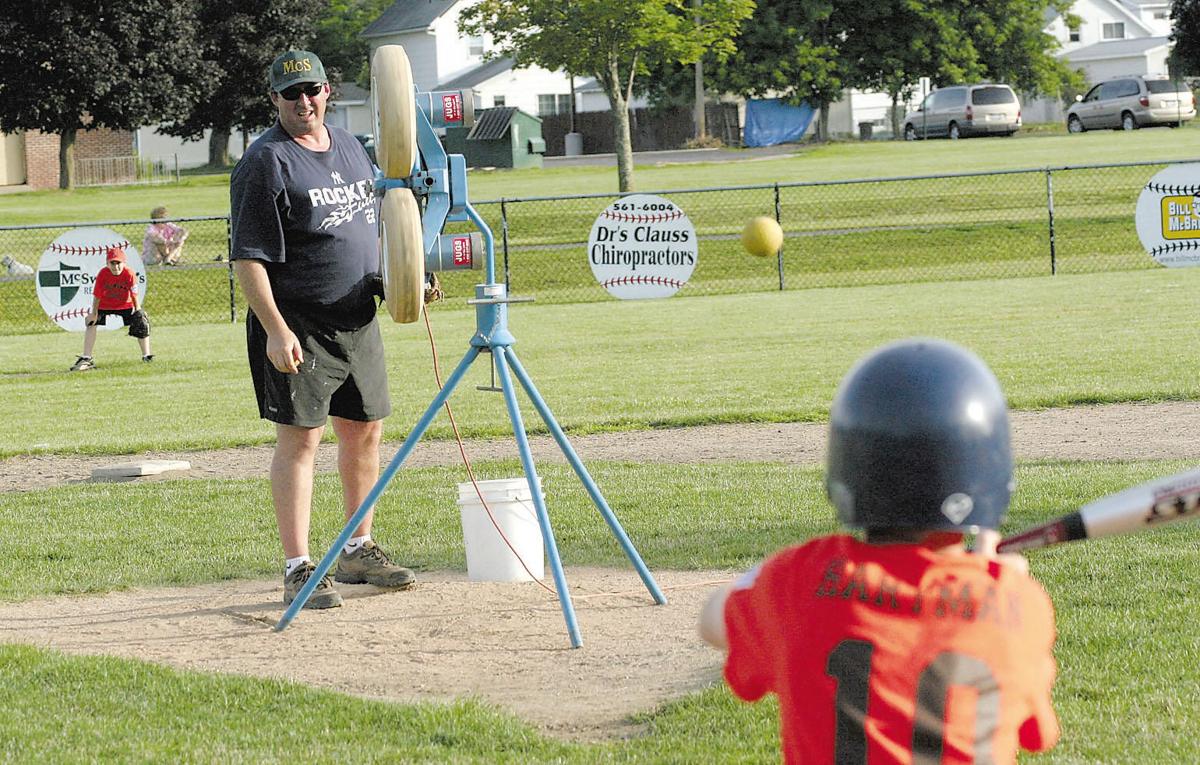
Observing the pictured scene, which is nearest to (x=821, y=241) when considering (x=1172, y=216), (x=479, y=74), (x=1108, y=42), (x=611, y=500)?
Result: (x=1172, y=216)

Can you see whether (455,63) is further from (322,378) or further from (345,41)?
(322,378)

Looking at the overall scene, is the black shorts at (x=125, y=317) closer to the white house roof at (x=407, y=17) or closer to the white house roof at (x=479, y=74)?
the white house roof at (x=479, y=74)

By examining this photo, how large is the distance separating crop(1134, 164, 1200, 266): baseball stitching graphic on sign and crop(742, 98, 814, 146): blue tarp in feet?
115

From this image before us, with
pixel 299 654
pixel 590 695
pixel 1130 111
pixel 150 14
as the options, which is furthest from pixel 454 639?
pixel 1130 111

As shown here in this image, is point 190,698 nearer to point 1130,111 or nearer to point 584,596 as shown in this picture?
point 584,596

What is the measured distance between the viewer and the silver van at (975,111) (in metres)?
47.8

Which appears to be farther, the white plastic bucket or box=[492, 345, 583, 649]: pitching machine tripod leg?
the white plastic bucket

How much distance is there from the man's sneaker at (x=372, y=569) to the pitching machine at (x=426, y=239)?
2.07 ft

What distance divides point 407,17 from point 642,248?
54.3 m

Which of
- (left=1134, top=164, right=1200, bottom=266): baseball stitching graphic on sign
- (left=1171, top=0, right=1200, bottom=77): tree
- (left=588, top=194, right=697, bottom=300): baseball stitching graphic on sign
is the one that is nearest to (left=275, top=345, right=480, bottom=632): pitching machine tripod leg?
(left=588, top=194, right=697, bottom=300): baseball stitching graphic on sign

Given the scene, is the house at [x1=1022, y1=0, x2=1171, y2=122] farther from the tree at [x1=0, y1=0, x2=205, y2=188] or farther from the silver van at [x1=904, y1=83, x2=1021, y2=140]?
the tree at [x1=0, y1=0, x2=205, y2=188]

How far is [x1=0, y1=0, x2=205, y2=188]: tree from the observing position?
41.4m

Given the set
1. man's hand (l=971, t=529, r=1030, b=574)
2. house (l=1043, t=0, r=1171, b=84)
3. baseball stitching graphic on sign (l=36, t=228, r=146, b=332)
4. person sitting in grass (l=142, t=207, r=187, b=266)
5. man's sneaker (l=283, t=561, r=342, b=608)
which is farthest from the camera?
house (l=1043, t=0, r=1171, b=84)

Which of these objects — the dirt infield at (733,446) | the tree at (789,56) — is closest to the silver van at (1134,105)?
the tree at (789,56)
